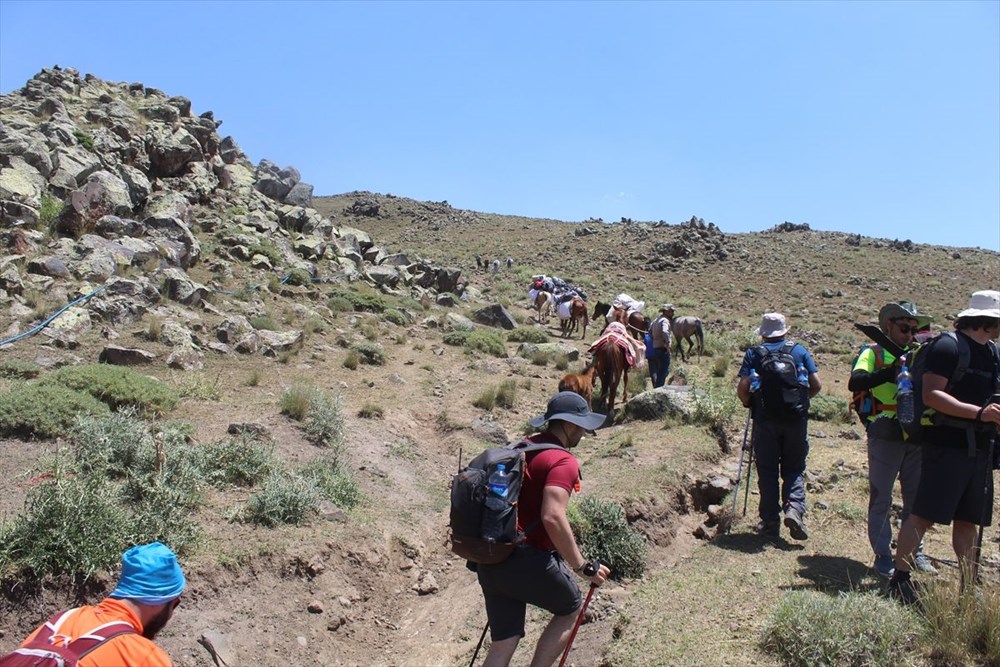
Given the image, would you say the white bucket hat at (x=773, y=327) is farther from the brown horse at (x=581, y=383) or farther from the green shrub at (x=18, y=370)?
the green shrub at (x=18, y=370)

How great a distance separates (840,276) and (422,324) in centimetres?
2986

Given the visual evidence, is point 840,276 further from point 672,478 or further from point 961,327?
point 961,327

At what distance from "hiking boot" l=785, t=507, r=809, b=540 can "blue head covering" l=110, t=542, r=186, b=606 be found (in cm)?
528

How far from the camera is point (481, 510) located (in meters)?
3.67

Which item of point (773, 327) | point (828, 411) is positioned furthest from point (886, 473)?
point (828, 411)

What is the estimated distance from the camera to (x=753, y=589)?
5.46 m

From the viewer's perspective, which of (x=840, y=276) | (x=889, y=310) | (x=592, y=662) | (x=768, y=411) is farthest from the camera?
(x=840, y=276)

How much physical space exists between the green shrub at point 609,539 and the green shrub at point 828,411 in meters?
6.92

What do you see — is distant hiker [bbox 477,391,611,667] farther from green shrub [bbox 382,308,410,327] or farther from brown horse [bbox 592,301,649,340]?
green shrub [bbox 382,308,410,327]

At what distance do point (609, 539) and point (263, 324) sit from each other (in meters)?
10.2

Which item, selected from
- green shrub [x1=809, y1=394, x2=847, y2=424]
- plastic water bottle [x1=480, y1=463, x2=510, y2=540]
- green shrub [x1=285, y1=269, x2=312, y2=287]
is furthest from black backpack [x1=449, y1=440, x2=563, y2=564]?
green shrub [x1=285, y1=269, x2=312, y2=287]

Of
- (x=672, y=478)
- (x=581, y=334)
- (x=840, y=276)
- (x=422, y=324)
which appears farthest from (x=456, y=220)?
(x=672, y=478)

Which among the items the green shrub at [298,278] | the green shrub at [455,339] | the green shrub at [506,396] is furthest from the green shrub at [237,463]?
the green shrub at [298,278]

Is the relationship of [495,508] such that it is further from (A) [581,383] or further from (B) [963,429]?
(A) [581,383]
